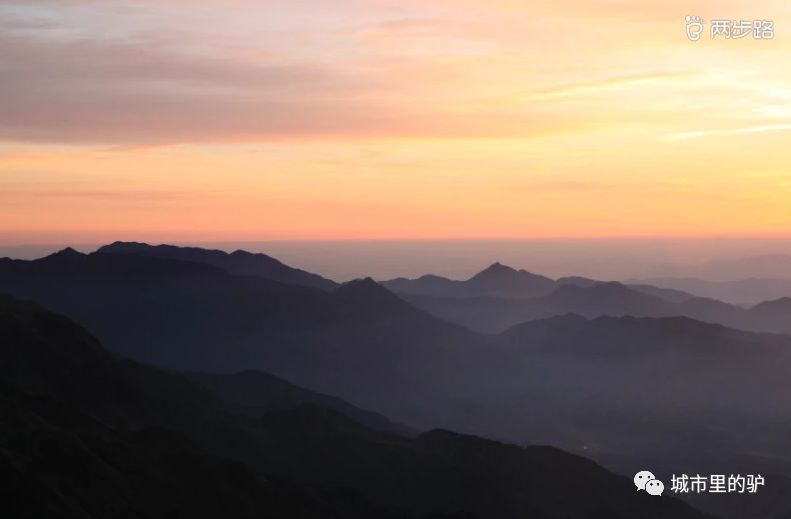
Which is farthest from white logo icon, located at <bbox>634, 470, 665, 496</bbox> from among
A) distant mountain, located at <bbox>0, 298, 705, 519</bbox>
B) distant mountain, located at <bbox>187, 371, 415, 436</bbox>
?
distant mountain, located at <bbox>187, 371, 415, 436</bbox>

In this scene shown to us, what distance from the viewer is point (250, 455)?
116000mm

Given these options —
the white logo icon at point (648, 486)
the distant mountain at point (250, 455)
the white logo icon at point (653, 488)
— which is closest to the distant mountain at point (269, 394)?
the distant mountain at point (250, 455)

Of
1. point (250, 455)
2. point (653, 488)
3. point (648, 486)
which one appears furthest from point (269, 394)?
point (653, 488)

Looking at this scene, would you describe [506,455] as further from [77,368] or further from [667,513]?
[77,368]

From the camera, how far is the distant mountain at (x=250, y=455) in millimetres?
82438

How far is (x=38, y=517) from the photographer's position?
6650 centimetres

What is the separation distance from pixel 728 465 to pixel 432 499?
94.6 meters

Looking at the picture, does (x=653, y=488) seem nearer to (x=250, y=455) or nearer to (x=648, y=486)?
(x=648, y=486)

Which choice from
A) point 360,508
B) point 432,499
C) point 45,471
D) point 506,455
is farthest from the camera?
point 506,455

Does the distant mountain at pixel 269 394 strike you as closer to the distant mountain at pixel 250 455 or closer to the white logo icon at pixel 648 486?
the distant mountain at pixel 250 455

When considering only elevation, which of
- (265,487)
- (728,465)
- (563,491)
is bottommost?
(728,465)

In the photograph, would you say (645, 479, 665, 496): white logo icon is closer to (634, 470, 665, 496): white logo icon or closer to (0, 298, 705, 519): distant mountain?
(634, 470, 665, 496): white logo icon

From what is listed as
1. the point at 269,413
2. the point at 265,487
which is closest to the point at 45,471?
the point at 265,487

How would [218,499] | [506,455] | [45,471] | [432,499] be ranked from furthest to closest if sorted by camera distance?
[506,455] < [432,499] < [218,499] < [45,471]
